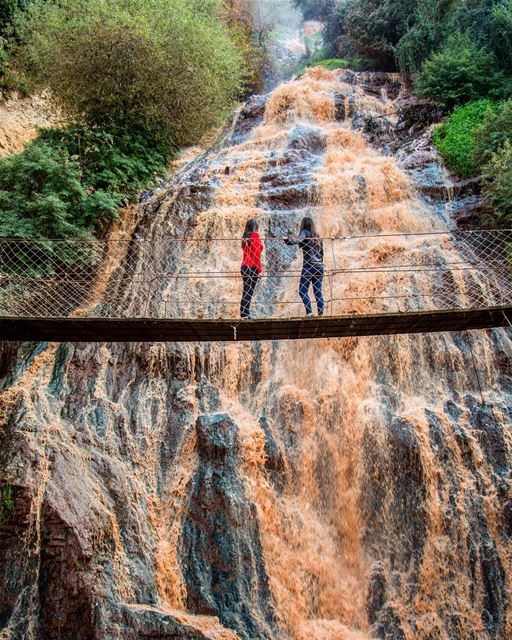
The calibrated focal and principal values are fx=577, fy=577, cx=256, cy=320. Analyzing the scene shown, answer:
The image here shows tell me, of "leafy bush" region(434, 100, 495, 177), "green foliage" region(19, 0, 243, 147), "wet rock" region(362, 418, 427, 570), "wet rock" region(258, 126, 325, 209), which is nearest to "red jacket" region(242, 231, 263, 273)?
"wet rock" region(362, 418, 427, 570)

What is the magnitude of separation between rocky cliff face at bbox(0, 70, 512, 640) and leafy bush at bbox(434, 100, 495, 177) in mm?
3957

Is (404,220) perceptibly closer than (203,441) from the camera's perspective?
No

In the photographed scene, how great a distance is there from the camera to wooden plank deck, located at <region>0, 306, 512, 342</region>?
16.1 feet

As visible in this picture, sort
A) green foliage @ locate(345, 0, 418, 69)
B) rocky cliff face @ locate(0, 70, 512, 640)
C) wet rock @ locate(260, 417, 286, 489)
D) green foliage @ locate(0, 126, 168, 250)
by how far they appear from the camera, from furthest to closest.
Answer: green foliage @ locate(345, 0, 418, 69) → green foliage @ locate(0, 126, 168, 250) → wet rock @ locate(260, 417, 286, 489) → rocky cliff face @ locate(0, 70, 512, 640)

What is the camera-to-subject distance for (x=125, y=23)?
10.9 metres

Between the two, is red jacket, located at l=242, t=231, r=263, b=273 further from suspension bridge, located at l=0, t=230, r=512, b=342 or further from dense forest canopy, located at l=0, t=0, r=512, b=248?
dense forest canopy, located at l=0, t=0, r=512, b=248

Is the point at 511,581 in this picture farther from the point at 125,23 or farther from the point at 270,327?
the point at 125,23

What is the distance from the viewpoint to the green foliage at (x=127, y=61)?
438 inches

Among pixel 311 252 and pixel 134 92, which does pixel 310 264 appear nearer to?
pixel 311 252

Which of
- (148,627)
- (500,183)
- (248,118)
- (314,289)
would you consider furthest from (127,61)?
(148,627)

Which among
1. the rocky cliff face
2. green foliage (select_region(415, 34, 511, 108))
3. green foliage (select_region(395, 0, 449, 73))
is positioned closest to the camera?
the rocky cliff face

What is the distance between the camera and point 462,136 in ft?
35.8

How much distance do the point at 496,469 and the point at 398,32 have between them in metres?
14.8

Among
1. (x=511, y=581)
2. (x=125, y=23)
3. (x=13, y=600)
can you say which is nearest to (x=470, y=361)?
(x=511, y=581)
